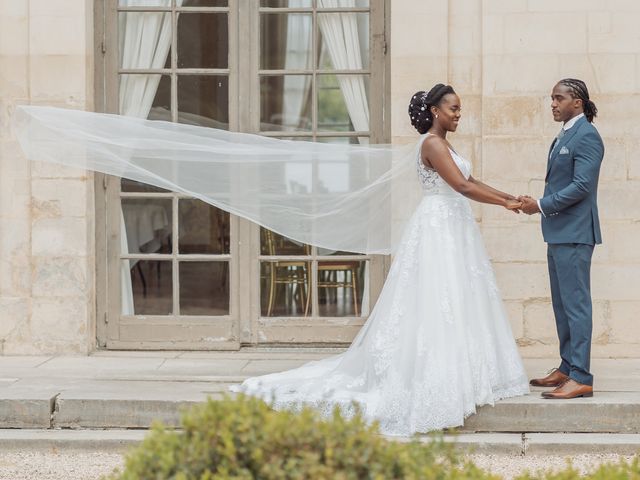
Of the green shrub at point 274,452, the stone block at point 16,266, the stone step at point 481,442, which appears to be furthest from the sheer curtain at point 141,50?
the green shrub at point 274,452

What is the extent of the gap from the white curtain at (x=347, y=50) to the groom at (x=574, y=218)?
2.19m

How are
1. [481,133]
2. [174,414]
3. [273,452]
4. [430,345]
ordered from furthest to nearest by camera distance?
[481,133], [174,414], [430,345], [273,452]

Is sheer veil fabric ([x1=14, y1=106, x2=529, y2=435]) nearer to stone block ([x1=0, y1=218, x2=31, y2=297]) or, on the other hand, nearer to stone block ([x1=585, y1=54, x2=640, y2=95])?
stone block ([x1=0, y1=218, x2=31, y2=297])

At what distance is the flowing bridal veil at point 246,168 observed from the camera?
6.99 m

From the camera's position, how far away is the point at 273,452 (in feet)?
9.99

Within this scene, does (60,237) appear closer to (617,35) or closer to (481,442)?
(481,442)

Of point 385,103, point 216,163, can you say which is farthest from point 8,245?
point 385,103

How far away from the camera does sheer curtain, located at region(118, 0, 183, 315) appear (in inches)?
319

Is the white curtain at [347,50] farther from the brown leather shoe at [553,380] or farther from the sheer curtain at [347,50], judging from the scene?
the brown leather shoe at [553,380]

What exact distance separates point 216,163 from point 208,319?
4.72 ft

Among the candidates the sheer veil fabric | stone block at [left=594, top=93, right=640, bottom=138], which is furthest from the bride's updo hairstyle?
stone block at [left=594, top=93, right=640, bottom=138]

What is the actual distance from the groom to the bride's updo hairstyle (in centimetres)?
66

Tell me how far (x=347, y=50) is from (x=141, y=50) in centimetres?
154

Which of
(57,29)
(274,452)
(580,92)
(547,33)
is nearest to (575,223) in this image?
(580,92)
